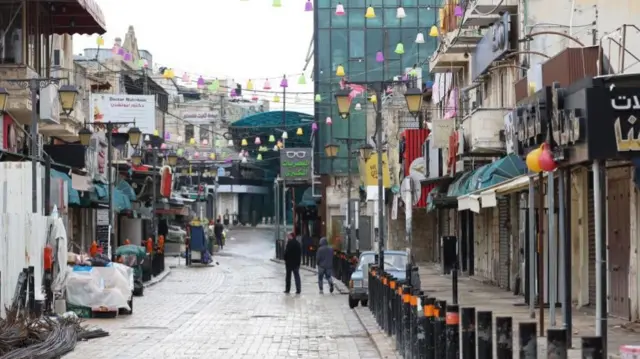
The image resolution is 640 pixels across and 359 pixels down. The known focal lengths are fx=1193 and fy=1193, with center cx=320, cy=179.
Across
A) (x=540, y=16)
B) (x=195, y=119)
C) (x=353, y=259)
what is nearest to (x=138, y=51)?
(x=195, y=119)

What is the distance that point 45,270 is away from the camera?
22.9m

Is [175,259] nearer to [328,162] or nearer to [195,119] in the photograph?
[328,162]

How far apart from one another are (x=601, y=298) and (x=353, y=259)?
2642 cm

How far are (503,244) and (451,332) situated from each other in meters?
24.0

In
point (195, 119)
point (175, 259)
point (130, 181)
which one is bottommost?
point (175, 259)

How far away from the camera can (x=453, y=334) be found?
40.8 feet

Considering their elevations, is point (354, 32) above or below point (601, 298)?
above

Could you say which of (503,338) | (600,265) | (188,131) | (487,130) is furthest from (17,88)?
Result: (188,131)

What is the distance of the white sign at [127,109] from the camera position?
4934cm

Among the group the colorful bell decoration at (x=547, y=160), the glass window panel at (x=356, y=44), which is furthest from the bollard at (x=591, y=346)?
the glass window panel at (x=356, y=44)

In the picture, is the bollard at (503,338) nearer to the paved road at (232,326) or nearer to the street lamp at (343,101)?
the paved road at (232,326)

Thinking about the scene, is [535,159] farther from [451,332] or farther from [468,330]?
[468,330]

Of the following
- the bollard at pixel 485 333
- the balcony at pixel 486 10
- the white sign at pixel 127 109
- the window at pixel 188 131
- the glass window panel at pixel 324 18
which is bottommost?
the bollard at pixel 485 333

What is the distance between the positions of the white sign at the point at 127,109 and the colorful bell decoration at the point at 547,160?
35.4 meters
